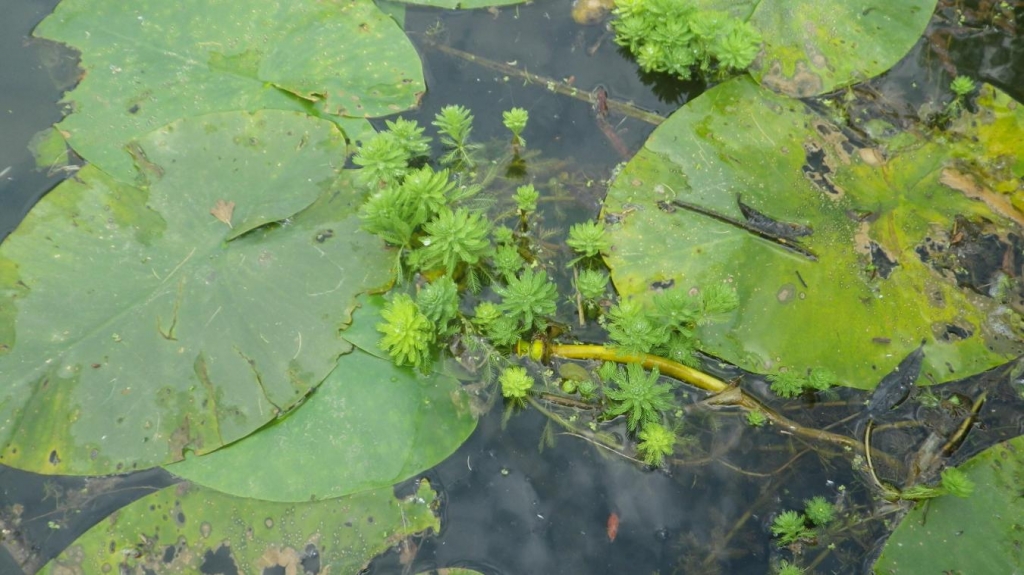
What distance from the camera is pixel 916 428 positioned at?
340cm

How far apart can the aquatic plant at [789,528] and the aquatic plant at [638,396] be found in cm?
73

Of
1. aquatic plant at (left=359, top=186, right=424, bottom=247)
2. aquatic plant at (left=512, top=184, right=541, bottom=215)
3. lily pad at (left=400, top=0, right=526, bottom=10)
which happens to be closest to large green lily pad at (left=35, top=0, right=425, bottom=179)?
lily pad at (left=400, top=0, right=526, bottom=10)

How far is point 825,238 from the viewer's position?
11.3 feet

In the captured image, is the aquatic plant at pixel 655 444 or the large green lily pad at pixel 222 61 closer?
the aquatic plant at pixel 655 444

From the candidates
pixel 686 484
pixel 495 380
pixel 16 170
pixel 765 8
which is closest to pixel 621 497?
pixel 686 484

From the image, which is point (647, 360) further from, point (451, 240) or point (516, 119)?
point (516, 119)

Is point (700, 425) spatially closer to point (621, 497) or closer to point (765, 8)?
point (621, 497)

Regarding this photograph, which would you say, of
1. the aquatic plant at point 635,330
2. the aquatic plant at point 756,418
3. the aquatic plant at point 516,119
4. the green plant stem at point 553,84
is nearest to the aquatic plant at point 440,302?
the aquatic plant at point 635,330

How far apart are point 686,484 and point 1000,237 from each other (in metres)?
2.18

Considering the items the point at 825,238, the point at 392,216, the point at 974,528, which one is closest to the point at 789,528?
the point at 974,528

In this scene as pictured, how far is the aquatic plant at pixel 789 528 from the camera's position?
3139mm

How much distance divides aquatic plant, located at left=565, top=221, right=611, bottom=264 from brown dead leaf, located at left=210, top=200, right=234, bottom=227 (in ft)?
5.66

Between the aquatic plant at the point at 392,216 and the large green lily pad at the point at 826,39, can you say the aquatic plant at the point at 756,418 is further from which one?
the aquatic plant at the point at 392,216

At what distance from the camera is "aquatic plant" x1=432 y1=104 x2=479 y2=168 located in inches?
141
